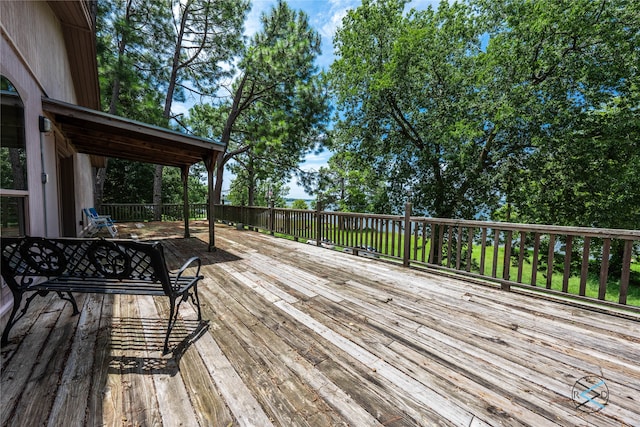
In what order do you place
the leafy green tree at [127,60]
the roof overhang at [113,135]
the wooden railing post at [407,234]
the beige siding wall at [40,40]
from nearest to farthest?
the beige siding wall at [40,40], the roof overhang at [113,135], the wooden railing post at [407,234], the leafy green tree at [127,60]

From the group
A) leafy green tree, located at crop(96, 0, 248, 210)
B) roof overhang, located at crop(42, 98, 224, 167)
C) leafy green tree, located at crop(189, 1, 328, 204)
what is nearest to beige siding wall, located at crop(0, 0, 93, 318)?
roof overhang, located at crop(42, 98, 224, 167)

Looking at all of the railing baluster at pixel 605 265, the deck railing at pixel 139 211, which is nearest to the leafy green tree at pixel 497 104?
the railing baluster at pixel 605 265

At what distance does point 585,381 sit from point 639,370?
1.64 feet

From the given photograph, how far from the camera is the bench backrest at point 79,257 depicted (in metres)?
1.82

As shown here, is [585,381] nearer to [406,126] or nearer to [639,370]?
[639,370]

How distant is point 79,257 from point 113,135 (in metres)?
3.67

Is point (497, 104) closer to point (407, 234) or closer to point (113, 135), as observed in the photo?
point (407, 234)

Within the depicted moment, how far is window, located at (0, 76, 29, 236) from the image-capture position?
2.15 meters

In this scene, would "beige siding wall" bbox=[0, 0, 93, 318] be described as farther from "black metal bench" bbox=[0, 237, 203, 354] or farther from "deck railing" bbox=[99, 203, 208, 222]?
"deck railing" bbox=[99, 203, 208, 222]

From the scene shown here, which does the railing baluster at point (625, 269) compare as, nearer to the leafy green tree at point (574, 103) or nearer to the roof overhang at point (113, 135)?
the roof overhang at point (113, 135)

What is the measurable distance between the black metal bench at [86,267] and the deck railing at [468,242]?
→ 11.6 ft

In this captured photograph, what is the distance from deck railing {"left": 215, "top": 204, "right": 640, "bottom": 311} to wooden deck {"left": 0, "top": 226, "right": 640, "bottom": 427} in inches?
15.6

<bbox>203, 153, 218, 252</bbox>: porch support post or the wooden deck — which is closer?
the wooden deck

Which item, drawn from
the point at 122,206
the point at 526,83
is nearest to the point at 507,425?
the point at 526,83
